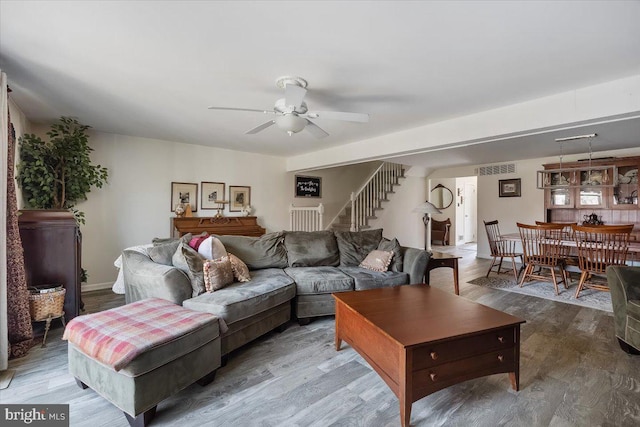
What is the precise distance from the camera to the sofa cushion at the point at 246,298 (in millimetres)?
2385

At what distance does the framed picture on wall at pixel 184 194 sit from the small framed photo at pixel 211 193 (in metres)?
0.12

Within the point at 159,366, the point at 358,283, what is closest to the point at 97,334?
the point at 159,366

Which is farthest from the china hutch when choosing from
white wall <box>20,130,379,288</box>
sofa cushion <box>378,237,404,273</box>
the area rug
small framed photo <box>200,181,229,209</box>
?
small framed photo <box>200,181,229,209</box>

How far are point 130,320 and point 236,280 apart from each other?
1109 mm

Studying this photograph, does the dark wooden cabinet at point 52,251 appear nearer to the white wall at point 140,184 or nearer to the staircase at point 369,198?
the white wall at point 140,184

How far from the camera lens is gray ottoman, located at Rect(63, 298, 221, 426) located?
5.36 feet

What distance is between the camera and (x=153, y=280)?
8.55ft

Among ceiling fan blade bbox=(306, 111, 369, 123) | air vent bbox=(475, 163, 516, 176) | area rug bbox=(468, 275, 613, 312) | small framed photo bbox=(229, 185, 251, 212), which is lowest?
area rug bbox=(468, 275, 613, 312)

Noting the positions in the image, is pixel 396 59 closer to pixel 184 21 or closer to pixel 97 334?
pixel 184 21

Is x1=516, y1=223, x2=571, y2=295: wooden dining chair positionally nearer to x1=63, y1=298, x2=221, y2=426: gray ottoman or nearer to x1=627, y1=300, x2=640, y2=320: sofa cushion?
x1=627, y1=300, x2=640, y2=320: sofa cushion

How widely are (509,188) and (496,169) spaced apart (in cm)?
51

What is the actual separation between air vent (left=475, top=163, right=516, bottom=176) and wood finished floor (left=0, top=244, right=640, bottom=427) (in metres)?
4.57

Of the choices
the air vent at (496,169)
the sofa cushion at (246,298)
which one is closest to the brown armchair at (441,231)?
the air vent at (496,169)

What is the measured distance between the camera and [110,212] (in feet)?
15.0
